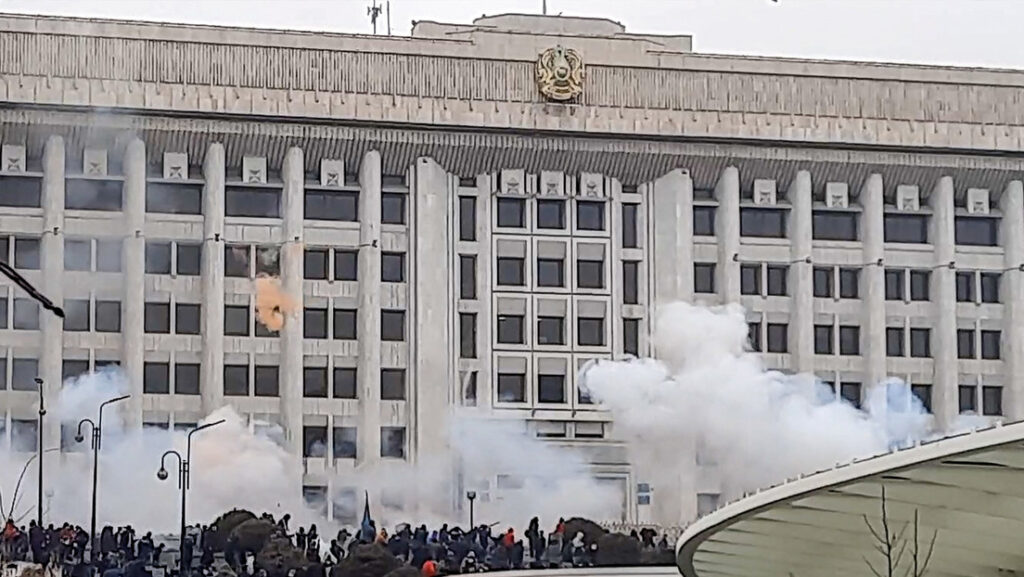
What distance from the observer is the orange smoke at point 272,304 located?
3108 inches

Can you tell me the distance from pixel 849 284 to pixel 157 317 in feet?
82.3

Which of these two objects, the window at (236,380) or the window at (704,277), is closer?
the window at (236,380)

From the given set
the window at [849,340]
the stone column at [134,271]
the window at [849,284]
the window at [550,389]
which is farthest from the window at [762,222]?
the stone column at [134,271]

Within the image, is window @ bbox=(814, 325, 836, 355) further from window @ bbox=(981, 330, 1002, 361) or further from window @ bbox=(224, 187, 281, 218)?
window @ bbox=(224, 187, 281, 218)

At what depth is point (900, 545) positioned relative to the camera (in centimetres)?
Answer: 3434

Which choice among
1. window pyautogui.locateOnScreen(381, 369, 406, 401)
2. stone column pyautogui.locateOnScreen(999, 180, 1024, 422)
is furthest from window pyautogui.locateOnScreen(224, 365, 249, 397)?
stone column pyautogui.locateOnScreen(999, 180, 1024, 422)

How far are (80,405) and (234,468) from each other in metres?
5.70

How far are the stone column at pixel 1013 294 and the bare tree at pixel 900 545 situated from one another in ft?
161

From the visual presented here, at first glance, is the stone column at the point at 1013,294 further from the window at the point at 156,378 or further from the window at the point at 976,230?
the window at the point at 156,378

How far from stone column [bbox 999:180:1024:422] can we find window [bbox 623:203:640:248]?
13895 mm

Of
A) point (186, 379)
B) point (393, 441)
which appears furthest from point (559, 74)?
point (186, 379)

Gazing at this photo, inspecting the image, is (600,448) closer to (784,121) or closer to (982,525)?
(784,121)

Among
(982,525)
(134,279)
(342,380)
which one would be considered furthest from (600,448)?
(982,525)

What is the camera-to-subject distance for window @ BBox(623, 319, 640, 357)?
266ft
